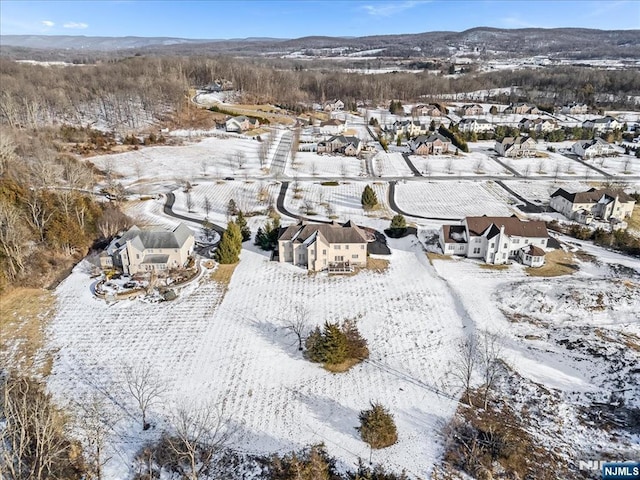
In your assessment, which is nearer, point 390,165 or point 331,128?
point 390,165

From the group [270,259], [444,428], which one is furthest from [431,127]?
[444,428]

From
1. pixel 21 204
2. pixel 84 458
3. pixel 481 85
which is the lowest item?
pixel 84 458

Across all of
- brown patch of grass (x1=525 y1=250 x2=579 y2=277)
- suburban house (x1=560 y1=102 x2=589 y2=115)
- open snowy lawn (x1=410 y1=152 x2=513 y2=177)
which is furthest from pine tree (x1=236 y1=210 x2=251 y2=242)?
suburban house (x1=560 y1=102 x2=589 y2=115)

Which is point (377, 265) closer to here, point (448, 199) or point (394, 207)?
point (394, 207)

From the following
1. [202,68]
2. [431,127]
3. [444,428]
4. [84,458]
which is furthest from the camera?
[202,68]

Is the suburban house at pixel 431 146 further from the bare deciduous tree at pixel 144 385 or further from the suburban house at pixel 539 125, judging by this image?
the bare deciduous tree at pixel 144 385

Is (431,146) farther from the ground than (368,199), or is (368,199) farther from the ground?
(431,146)

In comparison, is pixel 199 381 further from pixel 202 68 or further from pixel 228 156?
pixel 202 68

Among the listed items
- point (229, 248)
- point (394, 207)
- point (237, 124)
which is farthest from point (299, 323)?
point (237, 124)
